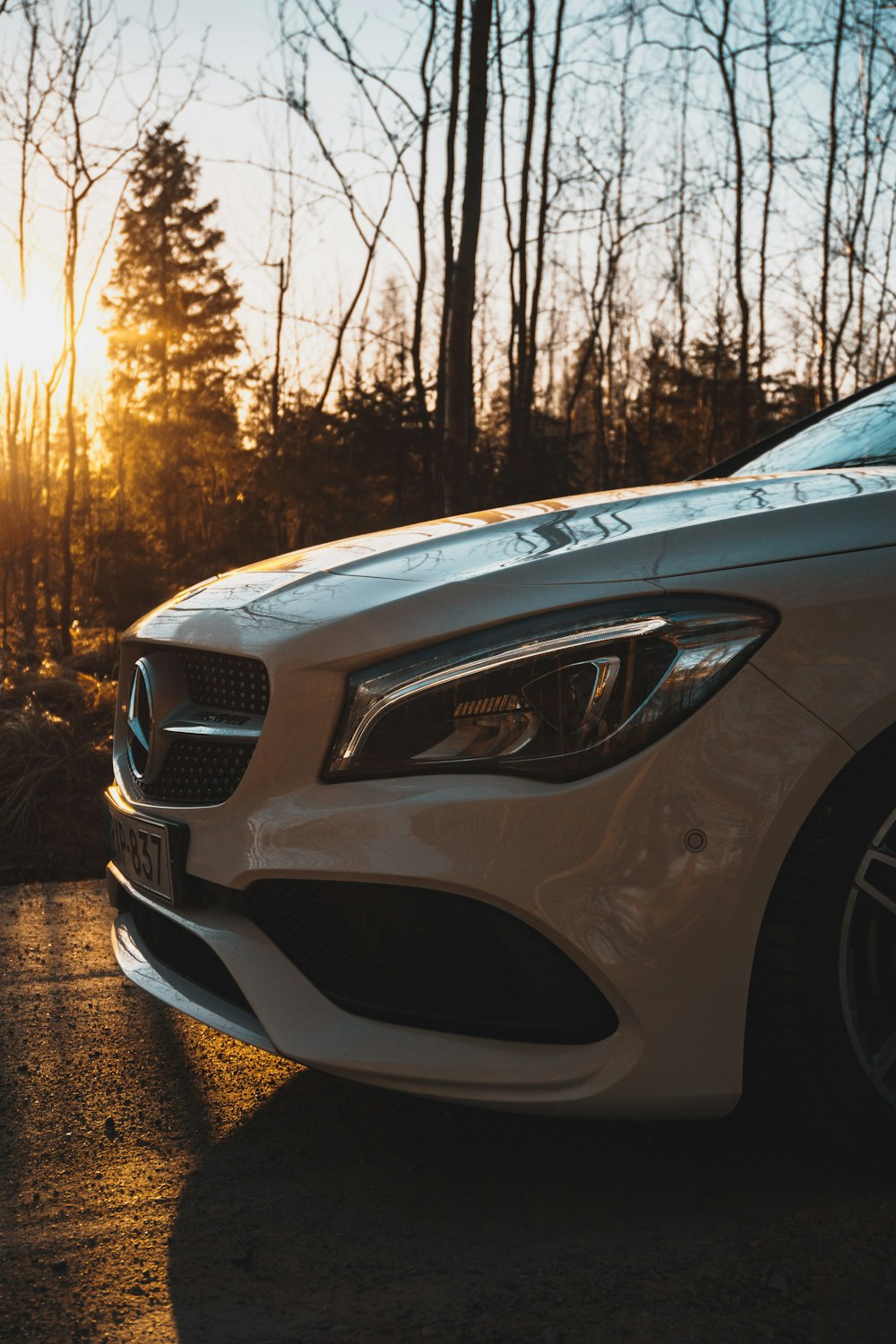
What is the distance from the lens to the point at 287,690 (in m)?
1.82

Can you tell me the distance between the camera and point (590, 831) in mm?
1615

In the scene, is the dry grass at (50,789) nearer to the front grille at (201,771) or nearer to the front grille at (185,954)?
the front grille at (185,954)

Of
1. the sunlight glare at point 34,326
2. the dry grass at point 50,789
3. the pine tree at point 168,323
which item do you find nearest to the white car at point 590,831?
the dry grass at point 50,789

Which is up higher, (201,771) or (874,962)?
(201,771)

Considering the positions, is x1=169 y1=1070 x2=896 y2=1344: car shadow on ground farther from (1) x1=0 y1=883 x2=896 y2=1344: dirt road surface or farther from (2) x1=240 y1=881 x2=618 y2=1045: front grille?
(2) x1=240 y1=881 x2=618 y2=1045: front grille

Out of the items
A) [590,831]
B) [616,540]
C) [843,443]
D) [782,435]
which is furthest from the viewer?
[782,435]

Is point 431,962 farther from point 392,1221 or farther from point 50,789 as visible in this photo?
point 50,789

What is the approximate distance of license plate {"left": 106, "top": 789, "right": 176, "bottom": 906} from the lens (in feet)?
6.49

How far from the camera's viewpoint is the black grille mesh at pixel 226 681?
1926 millimetres

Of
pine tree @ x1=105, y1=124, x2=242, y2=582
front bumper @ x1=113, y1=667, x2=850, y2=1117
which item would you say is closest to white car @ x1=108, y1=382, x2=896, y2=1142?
front bumper @ x1=113, y1=667, x2=850, y2=1117

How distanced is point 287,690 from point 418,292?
1480cm

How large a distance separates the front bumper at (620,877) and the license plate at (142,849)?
13.5 inches

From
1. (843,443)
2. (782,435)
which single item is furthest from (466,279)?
(843,443)

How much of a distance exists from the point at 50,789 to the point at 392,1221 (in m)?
3.50
